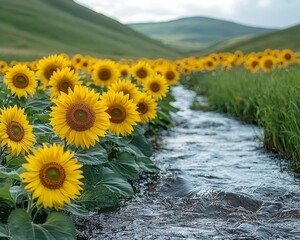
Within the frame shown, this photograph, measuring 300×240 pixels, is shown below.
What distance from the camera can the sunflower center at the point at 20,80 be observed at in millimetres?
4992

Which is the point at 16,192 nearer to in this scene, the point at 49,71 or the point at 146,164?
the point at 146,164

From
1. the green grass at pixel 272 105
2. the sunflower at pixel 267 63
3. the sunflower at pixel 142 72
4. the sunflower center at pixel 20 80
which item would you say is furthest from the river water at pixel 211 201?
the sunflower at pixel 267 63

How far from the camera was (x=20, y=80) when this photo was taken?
5.00m

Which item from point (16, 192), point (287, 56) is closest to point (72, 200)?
point (16, 192)

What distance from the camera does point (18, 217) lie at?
2812 mm

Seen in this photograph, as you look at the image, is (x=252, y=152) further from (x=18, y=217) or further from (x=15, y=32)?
(x=15, y=32)

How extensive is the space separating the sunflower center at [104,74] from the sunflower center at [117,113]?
2.31 m

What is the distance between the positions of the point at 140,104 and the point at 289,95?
210cm

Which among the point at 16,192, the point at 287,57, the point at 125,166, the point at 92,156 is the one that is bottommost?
the point at 125,166

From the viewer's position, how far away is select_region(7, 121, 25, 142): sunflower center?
3.24 metres

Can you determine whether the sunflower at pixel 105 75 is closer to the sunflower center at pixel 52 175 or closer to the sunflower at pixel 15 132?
the sunflower at pixel 15 132

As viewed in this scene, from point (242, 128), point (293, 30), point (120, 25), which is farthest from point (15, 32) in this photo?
point (242, 128)

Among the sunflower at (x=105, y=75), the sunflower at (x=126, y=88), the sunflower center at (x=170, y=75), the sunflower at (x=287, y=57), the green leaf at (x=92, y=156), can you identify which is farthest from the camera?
the sunflower at (x=287, y=57)

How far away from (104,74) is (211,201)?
2.66 metres
